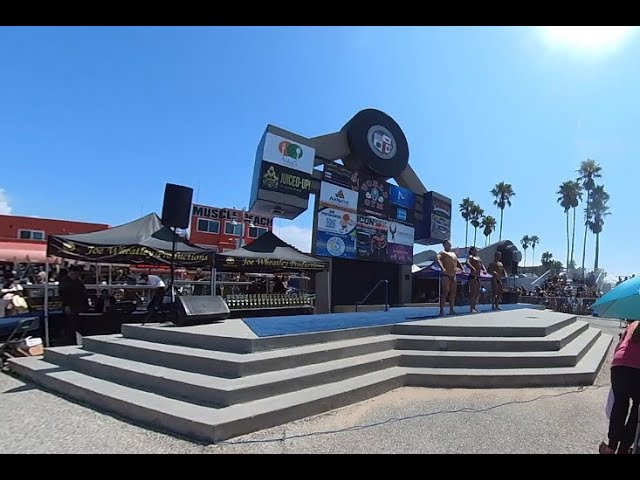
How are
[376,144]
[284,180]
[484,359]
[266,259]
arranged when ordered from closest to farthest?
[484,359], [266,259], [284,180], [376,144]

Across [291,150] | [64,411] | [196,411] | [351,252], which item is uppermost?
[291,150]

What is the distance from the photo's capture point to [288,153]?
15422 millimetres

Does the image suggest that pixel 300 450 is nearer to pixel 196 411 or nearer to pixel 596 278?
pixel 196 411

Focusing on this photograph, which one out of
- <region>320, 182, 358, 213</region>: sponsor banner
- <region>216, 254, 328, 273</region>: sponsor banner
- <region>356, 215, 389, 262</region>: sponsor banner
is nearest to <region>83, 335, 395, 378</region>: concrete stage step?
<region>216, 254, 328, 273</region>: sponsor banner

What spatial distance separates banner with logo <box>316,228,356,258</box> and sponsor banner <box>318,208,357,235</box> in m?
0.17

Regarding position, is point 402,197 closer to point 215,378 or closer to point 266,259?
point 266,259

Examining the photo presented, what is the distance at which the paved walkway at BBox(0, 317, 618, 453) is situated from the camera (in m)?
3.67

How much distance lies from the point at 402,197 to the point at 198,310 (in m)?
15.0

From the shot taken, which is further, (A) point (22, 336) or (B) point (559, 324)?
(B) point (559, 324)

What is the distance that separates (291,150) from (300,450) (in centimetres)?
1305

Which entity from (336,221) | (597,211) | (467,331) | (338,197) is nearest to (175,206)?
(467,331)

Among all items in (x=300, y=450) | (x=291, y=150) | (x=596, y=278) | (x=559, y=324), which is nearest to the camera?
(x=300, y=450)
